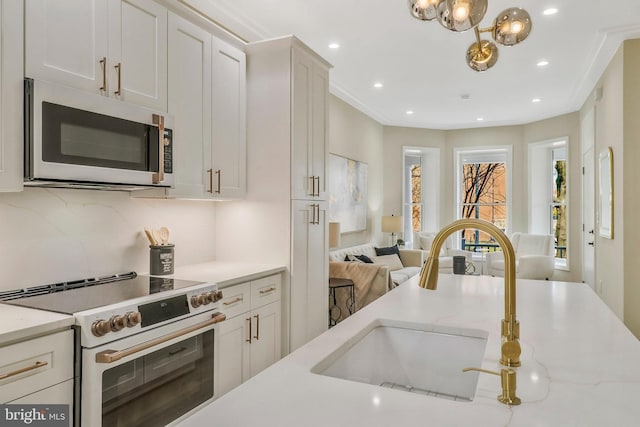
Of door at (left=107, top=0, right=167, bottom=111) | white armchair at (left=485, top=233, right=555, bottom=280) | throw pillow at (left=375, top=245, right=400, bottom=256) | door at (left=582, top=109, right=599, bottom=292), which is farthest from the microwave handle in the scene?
white armchair at (left=485, top=233, right=555, bottom=280)

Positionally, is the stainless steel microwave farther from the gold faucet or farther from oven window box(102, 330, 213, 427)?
the gold faucet

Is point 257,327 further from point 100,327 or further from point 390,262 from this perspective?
point 390,262

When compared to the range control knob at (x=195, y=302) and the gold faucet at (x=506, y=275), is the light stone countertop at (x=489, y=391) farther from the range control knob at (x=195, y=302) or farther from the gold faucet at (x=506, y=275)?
the range control knob at (x=195, y=302)

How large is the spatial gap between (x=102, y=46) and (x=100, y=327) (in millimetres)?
1314

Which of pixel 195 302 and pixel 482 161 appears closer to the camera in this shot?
pixel 195 302

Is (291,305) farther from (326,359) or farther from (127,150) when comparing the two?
(326,359)

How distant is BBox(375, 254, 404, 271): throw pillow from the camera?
5883 millimetres

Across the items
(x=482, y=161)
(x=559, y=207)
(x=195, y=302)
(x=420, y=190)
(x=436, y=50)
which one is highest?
(x=436, y=50)

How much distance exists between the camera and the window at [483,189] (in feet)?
24.8

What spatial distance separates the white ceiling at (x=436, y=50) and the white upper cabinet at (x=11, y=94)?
152 cm

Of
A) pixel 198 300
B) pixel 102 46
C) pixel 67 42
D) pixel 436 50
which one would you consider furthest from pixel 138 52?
pixel 436 50

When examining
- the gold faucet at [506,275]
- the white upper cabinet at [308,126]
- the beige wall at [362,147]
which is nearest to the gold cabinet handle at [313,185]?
the white upper cabinet at [308,126]

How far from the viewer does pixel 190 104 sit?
8.49 ft

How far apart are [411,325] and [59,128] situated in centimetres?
162
